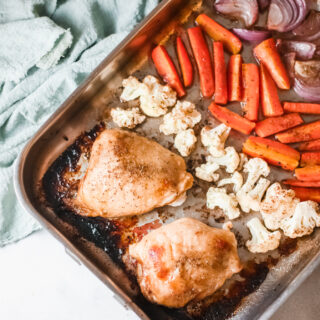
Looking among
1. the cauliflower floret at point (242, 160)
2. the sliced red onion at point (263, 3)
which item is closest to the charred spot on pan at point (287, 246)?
the cauliflower floret at point (242, 160)

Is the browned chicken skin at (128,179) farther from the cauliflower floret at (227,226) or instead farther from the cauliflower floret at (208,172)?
the cauliflower floret at (227,226)

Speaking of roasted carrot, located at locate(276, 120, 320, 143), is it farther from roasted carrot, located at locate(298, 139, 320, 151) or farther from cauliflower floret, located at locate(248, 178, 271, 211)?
cauliflower floret, located at locate(248, 178, 271, 211)

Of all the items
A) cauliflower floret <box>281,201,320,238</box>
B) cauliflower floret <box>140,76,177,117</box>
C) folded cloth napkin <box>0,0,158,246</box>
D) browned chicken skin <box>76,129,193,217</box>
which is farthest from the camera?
folded cloth napkin <box>0,0,158,246</box>

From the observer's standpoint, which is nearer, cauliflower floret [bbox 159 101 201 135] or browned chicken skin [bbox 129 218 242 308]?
browned chicken skin [bbox 129 218 242 308]

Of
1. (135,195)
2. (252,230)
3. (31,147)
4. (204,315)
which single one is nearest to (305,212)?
(252,230)

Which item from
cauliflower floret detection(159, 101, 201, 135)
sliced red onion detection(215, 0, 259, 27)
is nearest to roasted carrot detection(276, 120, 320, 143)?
cauliflower floret detection(159, 101, 201, 135)

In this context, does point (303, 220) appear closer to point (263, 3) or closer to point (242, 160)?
point (242, 160)

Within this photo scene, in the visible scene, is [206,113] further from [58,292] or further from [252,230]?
[58,292]
